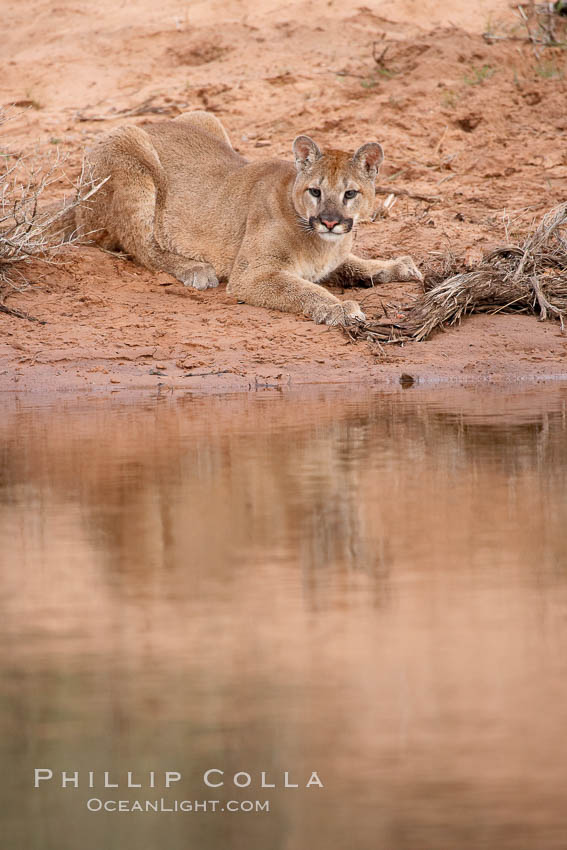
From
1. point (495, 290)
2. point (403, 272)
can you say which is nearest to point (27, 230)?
point (403, 272)

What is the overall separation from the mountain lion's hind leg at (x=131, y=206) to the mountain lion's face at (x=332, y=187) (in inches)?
43.5

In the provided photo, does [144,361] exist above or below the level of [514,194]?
below

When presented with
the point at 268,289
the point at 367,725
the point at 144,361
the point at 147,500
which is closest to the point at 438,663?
the point at 367,725

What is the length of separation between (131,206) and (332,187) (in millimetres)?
1752

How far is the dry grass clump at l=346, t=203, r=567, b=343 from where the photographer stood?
28.1 ft

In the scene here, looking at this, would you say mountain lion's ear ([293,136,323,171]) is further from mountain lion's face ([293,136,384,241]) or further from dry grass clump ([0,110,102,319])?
dry grass clump ([0,110,102,319])

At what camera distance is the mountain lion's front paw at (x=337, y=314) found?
336 inches

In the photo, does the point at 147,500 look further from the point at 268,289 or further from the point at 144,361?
the point at 268,289

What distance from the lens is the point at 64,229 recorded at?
9.97 m

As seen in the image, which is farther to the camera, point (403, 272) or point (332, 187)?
point (403, 272)

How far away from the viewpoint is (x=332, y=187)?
28.7 ft

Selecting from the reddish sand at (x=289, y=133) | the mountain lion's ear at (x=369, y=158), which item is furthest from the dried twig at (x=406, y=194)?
the mountain lion's ear at (x=369, y=158)

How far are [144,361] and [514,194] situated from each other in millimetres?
4147

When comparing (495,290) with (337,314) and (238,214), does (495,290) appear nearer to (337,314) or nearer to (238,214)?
(337,314)
